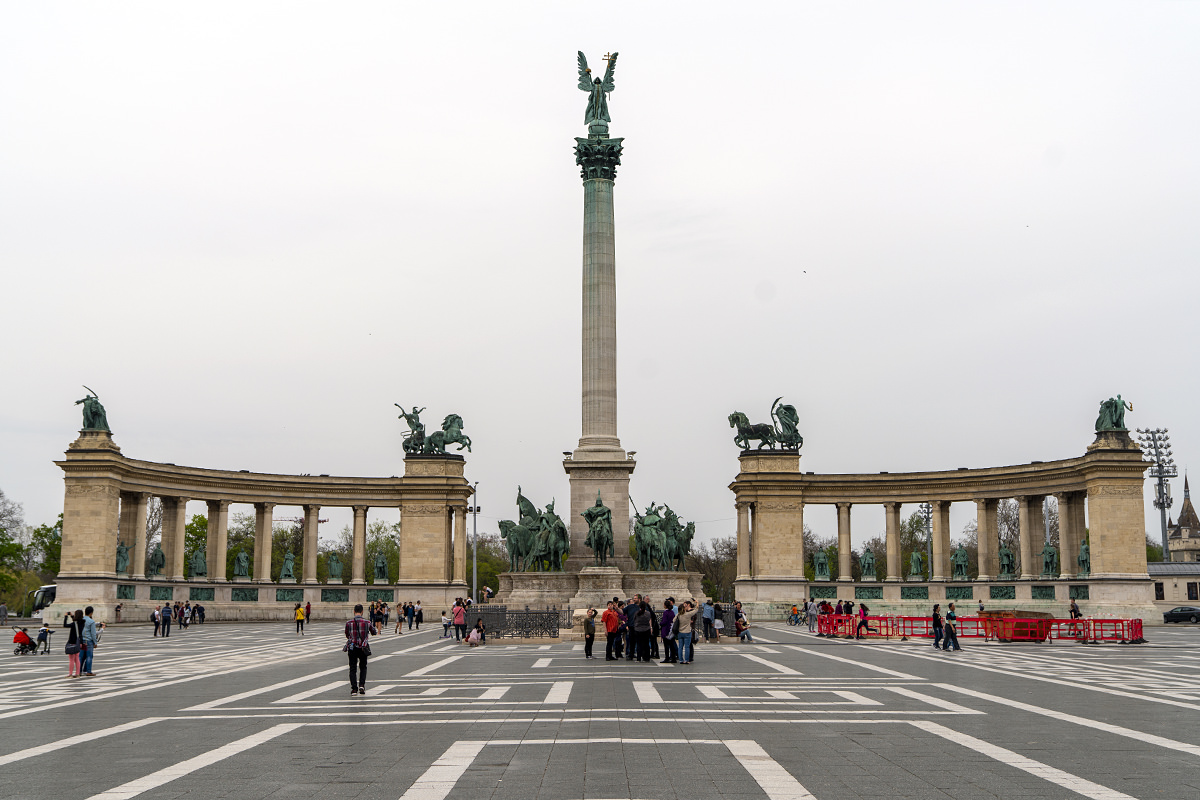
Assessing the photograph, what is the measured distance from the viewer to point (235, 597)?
287 ft

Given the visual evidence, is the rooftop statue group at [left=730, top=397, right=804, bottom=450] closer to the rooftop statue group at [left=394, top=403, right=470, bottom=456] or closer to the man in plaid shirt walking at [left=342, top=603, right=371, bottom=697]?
the rooftop statue group at [left=394, top=403, right=470, bottom=456]

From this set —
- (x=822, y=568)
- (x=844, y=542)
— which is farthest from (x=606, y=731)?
(x=822, y=568)

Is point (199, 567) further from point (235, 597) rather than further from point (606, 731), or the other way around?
point (606, 731)

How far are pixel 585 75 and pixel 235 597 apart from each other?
50025 mm

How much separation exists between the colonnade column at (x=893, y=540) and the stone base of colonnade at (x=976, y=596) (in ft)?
4.65

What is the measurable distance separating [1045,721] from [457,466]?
7842 cm

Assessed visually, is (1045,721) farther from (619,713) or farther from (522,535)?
(522,535)

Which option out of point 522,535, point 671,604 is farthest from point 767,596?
point 671,604

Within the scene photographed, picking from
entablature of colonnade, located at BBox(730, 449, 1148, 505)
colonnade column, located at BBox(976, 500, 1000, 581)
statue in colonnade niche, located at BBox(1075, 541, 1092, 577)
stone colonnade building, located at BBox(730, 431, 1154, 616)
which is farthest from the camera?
colonnade column, located at BBox(976, 500, 1000, 581)

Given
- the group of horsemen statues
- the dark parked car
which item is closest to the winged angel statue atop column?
the group of horsemen statues

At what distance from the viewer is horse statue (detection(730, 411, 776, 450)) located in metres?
92.2

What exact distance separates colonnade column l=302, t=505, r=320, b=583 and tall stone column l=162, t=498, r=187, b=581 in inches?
385

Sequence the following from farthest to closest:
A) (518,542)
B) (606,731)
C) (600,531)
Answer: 1. (518,542)
2. (600,531)
3. (606,731)

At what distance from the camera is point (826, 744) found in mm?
16562
